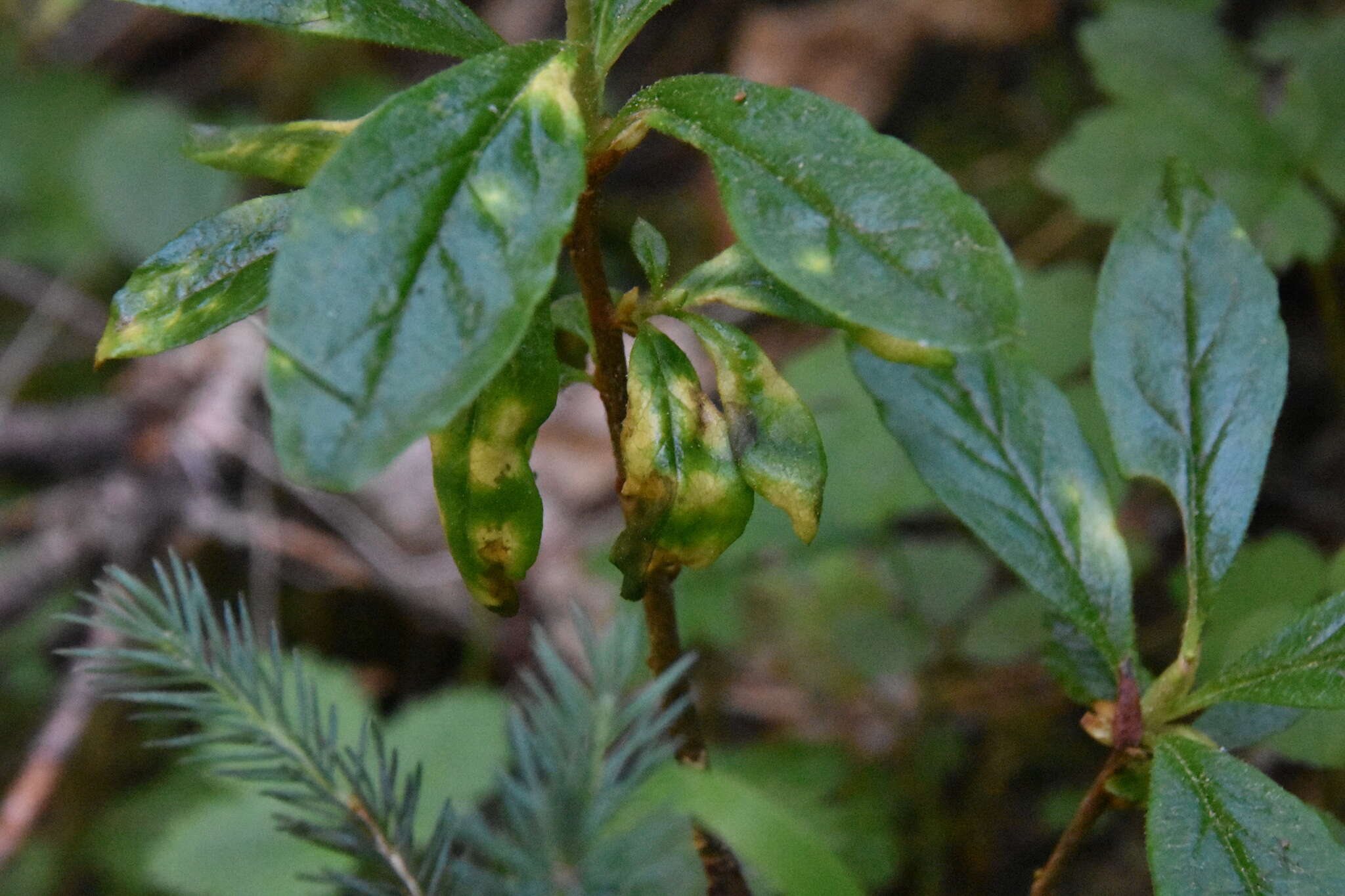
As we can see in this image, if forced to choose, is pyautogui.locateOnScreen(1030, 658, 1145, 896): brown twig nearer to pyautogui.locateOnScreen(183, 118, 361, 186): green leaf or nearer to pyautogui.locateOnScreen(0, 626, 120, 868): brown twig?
pyautogui.locateOnScreen(183, 118, 361, 186): green leaf

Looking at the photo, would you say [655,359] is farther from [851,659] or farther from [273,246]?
[851,659]

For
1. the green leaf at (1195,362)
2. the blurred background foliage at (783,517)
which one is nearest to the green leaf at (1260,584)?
the blurred background foliage at (783,517)

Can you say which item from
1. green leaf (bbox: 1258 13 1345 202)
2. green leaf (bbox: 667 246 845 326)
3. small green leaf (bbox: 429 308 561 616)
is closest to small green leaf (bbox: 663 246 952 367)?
green leaf (bbox: 667 246 845 326)

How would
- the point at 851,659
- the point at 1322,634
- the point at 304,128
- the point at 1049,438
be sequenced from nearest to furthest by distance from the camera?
the point at 304,128 < the point at 1322,634 < the point at 1049,438 < the point at 851,659

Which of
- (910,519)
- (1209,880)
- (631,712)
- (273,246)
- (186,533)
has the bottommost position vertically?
(910,519)

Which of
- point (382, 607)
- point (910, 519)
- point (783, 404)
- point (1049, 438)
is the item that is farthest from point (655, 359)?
point (382, 607)
